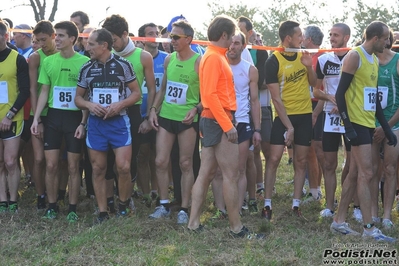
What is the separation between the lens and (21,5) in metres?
31.5

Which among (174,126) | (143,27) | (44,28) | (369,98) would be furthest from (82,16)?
(369,98)

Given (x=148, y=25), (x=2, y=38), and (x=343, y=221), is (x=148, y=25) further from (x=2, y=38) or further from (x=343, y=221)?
(x=343, y=221)

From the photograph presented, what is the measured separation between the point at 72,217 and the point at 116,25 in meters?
2.23

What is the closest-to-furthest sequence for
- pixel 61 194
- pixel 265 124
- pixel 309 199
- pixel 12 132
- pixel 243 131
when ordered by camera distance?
pixel 243 131 → pixel 12 132 → pixel 61 194 → pixel 309 199 → pixel 265 124

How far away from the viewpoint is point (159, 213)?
8.12 meters

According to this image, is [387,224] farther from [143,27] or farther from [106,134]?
[143,27]

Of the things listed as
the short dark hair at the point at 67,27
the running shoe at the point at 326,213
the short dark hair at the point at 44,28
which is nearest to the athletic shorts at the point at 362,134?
the running shoe at the point at 326,213

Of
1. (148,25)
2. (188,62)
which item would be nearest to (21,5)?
(148,25)

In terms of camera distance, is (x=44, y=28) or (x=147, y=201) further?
(x=147, y=201)

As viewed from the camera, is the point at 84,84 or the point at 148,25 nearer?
the point at 84,84

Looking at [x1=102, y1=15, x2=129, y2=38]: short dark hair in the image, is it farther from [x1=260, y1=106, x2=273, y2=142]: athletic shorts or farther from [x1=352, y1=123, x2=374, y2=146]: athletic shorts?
[x1=352, y1=123, x2=374, y2=146]: athletic shorts

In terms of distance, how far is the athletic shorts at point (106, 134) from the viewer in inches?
303

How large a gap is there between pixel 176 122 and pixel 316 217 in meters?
2.03

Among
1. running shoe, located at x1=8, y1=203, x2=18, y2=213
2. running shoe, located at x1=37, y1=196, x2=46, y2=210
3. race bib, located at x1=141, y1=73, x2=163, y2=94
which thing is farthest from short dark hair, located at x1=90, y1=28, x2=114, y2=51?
running shoe, located at x1=8, y1=203, x2=18, y2=213
